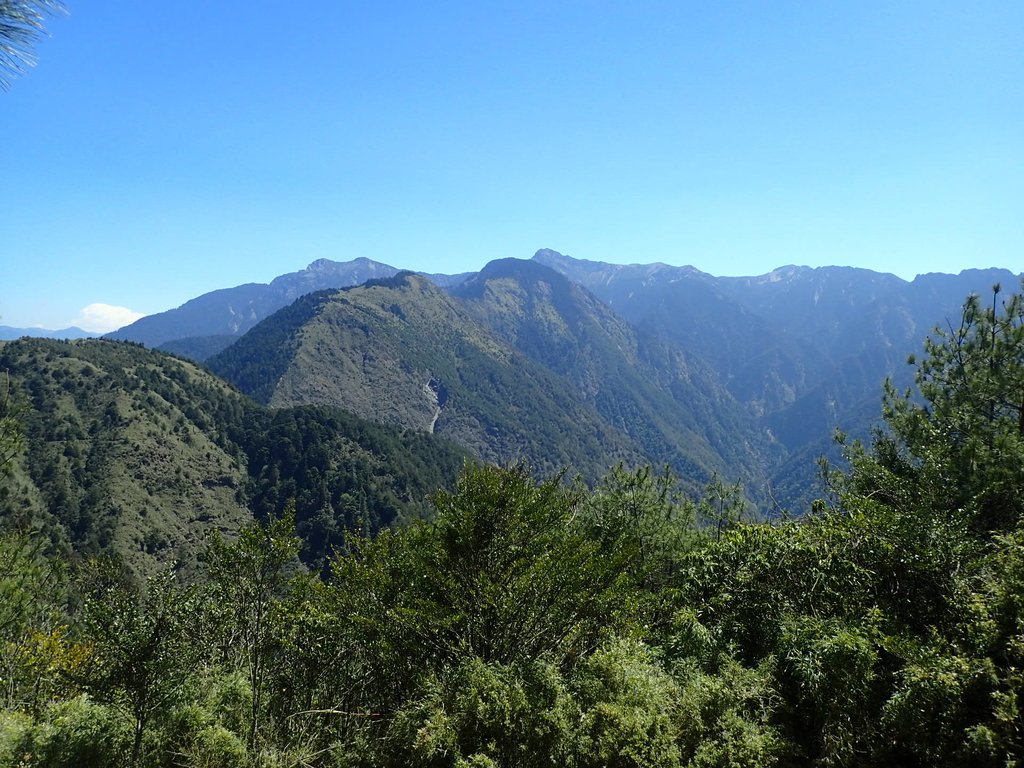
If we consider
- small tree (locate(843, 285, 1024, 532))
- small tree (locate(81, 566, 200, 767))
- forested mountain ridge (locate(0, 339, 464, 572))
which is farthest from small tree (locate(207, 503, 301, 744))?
forested mountain ridge (locate(0, 339, 464, 572))

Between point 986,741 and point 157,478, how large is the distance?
174m

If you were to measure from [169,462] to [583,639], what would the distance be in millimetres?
171885

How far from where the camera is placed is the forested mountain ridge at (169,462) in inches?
5118

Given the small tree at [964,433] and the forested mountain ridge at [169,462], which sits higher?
the small tree at [964,433]

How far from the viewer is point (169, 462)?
153 meters

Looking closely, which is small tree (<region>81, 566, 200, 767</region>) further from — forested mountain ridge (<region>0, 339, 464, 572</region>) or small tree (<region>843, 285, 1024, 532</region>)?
forested mountain ridge (<region>0, 339, 464, 572</region>)

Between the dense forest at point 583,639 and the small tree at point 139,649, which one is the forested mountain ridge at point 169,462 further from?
the small tree at point 139,649

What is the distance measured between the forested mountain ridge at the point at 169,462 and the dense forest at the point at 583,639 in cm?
11991

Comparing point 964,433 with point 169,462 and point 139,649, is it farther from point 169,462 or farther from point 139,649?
point 169,462

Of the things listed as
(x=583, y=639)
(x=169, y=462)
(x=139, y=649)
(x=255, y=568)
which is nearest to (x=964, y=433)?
(x=583, y=639)

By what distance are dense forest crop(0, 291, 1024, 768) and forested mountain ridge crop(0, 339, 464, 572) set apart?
393ft

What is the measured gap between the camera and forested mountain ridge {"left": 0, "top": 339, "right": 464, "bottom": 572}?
5118 inches

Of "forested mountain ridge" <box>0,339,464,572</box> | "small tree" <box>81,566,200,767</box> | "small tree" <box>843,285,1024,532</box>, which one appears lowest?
"forested mountain ridge" <box>0,339,464,572</box>

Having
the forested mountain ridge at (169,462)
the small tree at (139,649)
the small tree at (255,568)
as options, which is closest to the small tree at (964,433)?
the small tree at (255,568)
